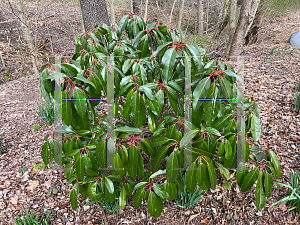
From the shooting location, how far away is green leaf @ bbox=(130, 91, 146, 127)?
1046mm

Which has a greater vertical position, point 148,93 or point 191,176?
point 148,93

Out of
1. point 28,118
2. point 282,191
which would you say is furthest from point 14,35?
point 282,191

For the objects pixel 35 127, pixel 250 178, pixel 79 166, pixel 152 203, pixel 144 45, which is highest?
pixel 144 45

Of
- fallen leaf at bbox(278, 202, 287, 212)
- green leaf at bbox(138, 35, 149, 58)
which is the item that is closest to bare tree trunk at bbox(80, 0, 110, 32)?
green leaf at bbox(138, 35, 149, 58)

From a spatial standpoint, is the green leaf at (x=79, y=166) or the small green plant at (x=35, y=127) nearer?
the green leaf at (x=79, y=166)

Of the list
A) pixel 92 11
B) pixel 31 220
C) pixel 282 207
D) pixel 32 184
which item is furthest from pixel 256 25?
pixel 31 220

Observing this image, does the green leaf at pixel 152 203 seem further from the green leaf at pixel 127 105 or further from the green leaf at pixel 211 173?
the green leaf at pixel 127 105

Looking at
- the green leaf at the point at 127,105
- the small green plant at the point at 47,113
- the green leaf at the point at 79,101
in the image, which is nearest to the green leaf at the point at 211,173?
the green leaf at the point at 127,105

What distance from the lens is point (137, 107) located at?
1054mm

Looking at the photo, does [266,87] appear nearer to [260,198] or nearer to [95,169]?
[260,198]

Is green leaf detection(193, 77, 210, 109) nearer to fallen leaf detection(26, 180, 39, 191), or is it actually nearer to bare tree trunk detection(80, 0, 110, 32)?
fallen leaf detection(26, 180, 39, 191)

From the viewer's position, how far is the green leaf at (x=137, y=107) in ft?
3.43

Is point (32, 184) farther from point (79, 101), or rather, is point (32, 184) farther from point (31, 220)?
point (79, 101)

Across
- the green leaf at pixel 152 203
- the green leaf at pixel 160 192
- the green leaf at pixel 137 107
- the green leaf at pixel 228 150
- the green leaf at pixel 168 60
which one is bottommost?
the green leaf at pixel 152 203
